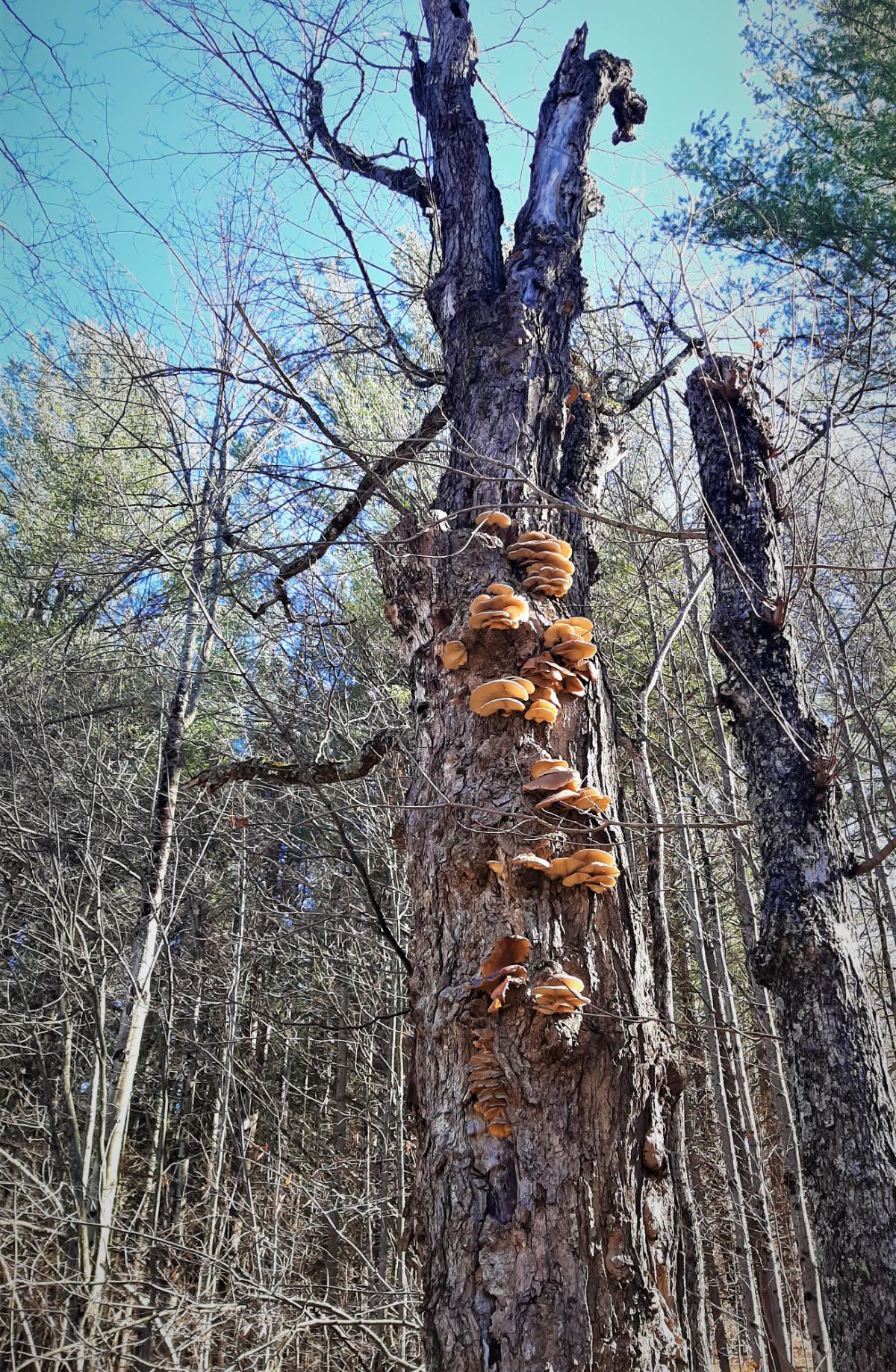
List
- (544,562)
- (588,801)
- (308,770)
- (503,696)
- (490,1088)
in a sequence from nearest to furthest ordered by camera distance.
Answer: (490,1088), (588,801), (503,696), (544,562), (308,770)

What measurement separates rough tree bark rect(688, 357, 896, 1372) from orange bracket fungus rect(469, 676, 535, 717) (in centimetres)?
76

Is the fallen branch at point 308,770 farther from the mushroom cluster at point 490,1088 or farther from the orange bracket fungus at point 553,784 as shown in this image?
the mushroom cluster at point 490,1088

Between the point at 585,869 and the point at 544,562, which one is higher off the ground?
the point at 544,562

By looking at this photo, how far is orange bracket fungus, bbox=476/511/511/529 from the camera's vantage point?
260cm

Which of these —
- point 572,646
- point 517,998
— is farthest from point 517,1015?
point 572,646

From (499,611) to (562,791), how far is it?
0.55 m

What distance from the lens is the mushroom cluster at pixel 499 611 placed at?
2.28 m

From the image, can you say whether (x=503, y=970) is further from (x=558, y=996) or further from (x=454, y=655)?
(x=454, y=655)

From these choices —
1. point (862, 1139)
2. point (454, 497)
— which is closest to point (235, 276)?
point (454, 497)

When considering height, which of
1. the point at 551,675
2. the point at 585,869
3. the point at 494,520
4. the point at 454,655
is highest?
the point at 494,520

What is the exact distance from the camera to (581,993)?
1812 mm

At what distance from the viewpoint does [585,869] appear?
194 centimetres

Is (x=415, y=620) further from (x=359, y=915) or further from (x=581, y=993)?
(x=359, y=915)

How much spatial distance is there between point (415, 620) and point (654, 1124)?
5.24 ft
